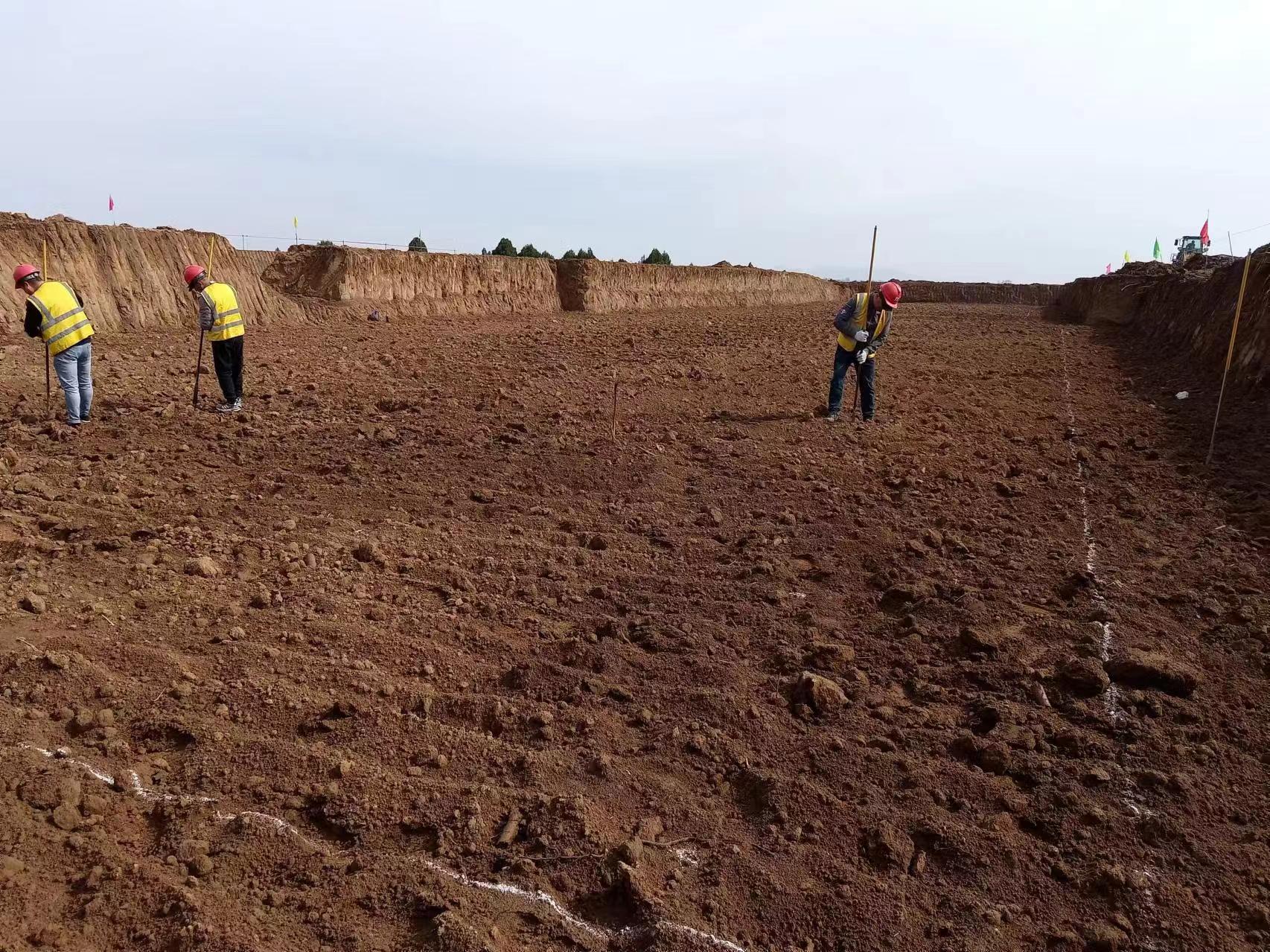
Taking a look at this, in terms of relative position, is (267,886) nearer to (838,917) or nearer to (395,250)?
(838,917)

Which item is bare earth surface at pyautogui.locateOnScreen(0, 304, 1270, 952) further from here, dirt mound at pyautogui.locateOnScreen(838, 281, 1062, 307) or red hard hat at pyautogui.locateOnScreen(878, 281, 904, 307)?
dirt mound at pyautogui.locateOnScreen(838, 281, 1062, 307)

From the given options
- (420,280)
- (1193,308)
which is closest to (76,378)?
(420,280)

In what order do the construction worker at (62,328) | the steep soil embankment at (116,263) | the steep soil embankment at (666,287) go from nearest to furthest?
1. the construction worker at (62,328)
2. the steep soil embankment at (116,263)
3. the steep soil embankment at (666,287)

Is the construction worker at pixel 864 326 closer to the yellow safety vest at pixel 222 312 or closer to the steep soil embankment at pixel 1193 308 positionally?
the steep soil embankment at pixel 1193 308

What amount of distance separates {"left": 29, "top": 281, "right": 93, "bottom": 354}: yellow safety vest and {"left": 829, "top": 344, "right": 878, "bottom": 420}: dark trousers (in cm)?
725

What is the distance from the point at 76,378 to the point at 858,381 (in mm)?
7638

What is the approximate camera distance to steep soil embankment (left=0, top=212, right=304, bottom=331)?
38.9 feet

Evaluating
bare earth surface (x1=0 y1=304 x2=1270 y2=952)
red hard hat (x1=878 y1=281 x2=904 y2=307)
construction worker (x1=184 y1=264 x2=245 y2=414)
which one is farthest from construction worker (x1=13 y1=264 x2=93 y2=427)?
red hard hat (x1=878 y1=281 x2=904 y2=307)

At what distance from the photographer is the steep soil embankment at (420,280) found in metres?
17.4

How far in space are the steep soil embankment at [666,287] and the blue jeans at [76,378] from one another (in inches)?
674

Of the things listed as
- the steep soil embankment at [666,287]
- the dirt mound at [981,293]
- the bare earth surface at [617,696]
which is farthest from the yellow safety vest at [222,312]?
the dirt mound at [981,293]

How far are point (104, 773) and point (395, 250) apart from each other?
56.5 ft

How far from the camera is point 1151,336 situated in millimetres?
18609

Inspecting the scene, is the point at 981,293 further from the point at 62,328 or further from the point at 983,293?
the point at 62,328
